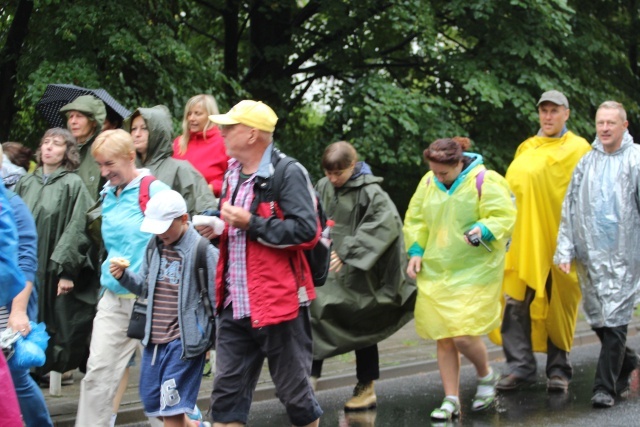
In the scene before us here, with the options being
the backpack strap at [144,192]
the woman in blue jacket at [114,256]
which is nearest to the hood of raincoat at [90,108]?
the woman in blue jacket at [114,256]

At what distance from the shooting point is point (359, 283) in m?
8.09

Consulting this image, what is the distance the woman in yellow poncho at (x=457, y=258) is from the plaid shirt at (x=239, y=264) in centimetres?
240

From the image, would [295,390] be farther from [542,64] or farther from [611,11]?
[611,11]

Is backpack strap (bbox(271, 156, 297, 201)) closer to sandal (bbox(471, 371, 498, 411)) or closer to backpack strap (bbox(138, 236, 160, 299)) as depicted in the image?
backpack strap (bbox(138, 236, 160, 299))

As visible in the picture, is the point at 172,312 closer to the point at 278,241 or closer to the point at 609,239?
the point at 278,241

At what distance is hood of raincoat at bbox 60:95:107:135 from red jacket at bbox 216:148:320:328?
2.56m

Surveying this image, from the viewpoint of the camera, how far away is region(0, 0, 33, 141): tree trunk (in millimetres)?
11867

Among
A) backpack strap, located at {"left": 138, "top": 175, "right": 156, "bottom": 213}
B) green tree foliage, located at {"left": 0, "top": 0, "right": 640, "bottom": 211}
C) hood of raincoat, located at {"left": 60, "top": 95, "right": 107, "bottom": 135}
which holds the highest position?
green tree foliage, located at {"left": 0, "top": 0, "right": 640, "bottom": 211}

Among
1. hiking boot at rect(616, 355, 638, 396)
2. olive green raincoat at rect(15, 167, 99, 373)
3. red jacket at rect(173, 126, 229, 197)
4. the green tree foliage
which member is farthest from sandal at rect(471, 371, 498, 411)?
the green tree foliage

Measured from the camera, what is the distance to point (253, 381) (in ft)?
18.9

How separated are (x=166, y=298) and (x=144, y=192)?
82cm

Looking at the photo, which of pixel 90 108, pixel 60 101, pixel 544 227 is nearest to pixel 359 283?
pixel 544 227

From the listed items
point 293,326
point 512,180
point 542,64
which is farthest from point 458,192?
point 542,64

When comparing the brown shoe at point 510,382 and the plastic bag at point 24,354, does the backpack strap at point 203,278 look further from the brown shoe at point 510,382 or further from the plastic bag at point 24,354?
the brown shoe at point 510,382
